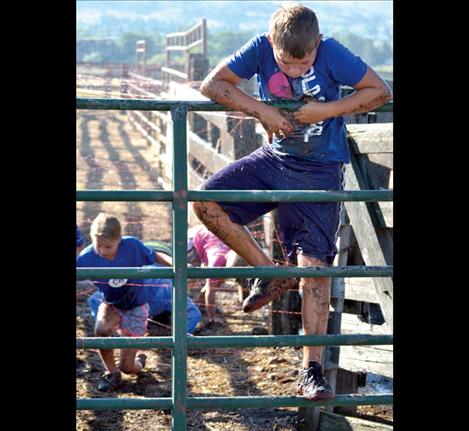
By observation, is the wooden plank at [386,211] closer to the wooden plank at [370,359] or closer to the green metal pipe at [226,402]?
the wooden plank at [370,359]

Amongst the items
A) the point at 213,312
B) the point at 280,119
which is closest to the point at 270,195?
the point at 280,119

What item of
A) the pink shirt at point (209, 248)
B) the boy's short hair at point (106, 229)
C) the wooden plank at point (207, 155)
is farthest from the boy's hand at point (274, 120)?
the wooden plank at point (207, 155)

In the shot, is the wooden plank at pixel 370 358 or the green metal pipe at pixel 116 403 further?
the wooden plank at pixel 370 358

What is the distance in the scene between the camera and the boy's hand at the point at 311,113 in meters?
3.84

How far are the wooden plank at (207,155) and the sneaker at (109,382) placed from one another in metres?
3.05

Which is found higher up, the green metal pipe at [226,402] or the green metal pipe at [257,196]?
the green metal pipe at [257,196]

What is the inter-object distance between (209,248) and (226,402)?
11.7ft

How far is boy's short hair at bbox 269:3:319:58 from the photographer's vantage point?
3.82m

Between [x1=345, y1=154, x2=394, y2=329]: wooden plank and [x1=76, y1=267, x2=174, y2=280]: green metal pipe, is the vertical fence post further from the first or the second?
[x1=345, y1=154, x2=394, y2=329]: wooden plank

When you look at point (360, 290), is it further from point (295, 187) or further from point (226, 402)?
point (226, 402)

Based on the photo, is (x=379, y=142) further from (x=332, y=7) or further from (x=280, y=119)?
(x=332, y=7)

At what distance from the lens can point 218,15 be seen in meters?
159

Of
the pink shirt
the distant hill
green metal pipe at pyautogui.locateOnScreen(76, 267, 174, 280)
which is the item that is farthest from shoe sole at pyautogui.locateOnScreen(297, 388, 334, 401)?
the distant hill
